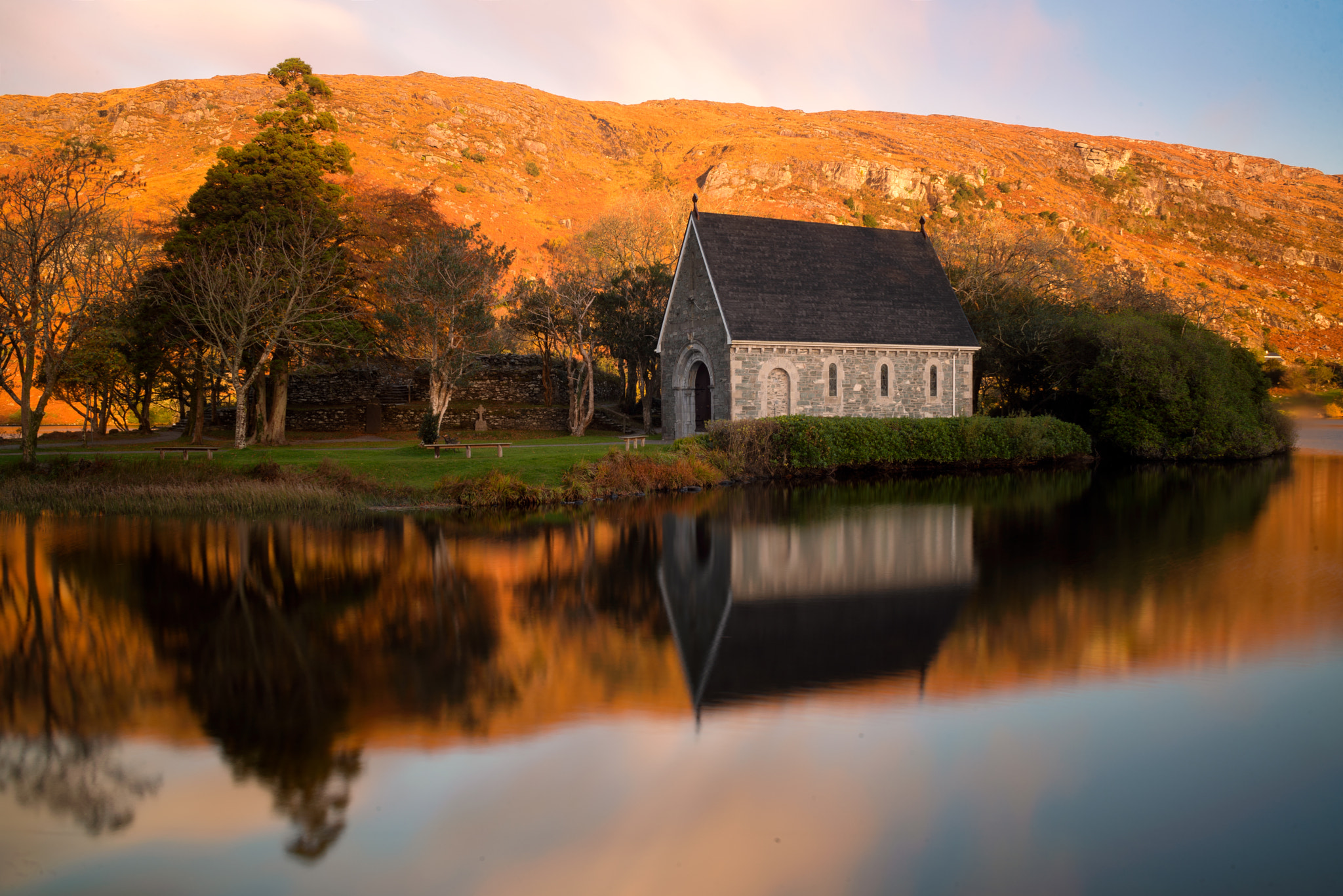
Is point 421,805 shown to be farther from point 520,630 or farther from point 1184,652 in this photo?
point 1184,652

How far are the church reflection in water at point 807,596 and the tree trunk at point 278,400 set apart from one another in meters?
19.2

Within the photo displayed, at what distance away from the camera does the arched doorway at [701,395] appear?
3269 centimetres

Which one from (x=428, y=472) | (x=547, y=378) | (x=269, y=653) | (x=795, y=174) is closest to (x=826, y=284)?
(x=547, y=378)

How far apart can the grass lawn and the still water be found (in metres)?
7.24

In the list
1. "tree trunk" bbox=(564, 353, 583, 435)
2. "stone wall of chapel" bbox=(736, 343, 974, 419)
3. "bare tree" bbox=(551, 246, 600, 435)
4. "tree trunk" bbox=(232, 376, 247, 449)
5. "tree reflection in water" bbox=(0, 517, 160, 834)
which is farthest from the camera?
"tree trunk" bbox=(564, 353, 583, 435)

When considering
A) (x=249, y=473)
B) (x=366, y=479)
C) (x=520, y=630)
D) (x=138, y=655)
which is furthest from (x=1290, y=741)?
(x=249, y=473)

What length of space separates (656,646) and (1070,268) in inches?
1519

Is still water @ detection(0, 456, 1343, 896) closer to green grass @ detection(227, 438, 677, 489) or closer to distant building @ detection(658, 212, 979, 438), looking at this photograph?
green grass @ detection(227, 438, 677, 489)

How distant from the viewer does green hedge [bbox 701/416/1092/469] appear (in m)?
27.2

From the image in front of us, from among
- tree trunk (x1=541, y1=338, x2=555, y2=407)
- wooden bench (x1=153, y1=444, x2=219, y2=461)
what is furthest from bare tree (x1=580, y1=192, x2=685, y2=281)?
wooden bench (x1=153, y1=444, x2=219, y2=461)

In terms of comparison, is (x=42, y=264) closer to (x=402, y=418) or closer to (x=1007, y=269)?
(x=402, y=418)

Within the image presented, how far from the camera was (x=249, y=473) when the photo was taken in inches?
822

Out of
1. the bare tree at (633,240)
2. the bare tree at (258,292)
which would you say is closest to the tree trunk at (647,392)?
the bare tree at (633,240)

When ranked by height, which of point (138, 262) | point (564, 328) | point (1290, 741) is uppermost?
point (138, 262)
